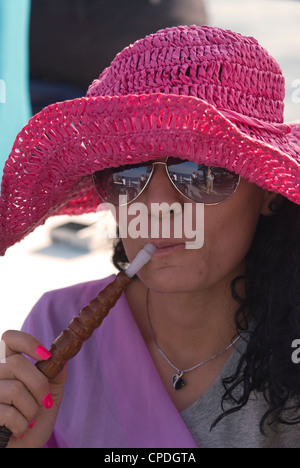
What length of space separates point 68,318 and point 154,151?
66 centimetres

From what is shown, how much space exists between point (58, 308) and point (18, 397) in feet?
1.67

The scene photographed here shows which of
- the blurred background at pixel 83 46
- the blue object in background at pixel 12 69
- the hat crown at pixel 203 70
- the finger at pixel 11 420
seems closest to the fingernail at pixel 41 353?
the finger at pixel 11 420

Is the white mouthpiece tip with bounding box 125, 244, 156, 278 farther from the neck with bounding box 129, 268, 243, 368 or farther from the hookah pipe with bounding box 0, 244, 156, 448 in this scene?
the neck with bounding box 129, 268, 243, 368

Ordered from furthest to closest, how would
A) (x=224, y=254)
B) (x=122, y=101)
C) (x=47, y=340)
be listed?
(x=47, y=340) < (x=224, y=254) < (x=122, y=101)

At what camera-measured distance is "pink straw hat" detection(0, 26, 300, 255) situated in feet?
3.53

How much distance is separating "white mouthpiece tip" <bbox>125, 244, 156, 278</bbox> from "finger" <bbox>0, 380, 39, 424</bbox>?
0.32 metres

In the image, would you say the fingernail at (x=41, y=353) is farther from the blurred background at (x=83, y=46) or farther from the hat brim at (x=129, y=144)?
the blurred background at (x=83, y=46)

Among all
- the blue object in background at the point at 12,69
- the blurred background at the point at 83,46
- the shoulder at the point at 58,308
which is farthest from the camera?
the blurred background at the point at 83,46

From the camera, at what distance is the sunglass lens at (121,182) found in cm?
124

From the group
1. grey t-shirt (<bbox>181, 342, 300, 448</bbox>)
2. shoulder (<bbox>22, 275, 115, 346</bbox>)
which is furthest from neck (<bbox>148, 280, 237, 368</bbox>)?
shoulder (<bbox>22, 275, 115, 346</bbox>)
